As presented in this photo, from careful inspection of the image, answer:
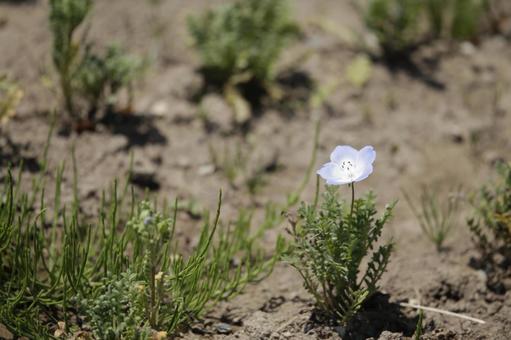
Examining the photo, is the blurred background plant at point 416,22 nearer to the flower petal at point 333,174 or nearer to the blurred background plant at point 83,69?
the blurred background plant at point 83,69

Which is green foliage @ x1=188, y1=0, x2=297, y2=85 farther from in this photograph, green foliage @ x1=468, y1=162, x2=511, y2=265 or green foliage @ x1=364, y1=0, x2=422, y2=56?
green foliage @ x1=468, y1=162, x2=511, y2=265

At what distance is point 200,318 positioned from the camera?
89.9 inches

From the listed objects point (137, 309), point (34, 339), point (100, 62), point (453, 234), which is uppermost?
point (100, 62)

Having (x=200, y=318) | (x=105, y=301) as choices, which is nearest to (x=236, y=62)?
(x=200, y=318)

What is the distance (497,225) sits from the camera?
2527 millimetres

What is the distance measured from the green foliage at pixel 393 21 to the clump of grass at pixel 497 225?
1794 mm

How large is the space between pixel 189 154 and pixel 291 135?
2.13 ft

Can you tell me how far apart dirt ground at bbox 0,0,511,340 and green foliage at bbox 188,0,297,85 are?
20 centimetres

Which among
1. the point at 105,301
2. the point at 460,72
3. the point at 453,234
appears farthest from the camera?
the point at 460,72

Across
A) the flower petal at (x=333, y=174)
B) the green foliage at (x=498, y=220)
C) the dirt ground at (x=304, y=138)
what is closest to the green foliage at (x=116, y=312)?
the dirt ground at (x=304, y=138)

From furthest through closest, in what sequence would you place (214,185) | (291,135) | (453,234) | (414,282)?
1. (291,135)
2. (214,185)
3. (453,234)
4. (414,282)

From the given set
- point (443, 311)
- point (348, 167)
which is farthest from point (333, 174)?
point (443, 311)

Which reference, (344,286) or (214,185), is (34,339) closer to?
(344,286)

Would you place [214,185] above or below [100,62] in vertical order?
below
